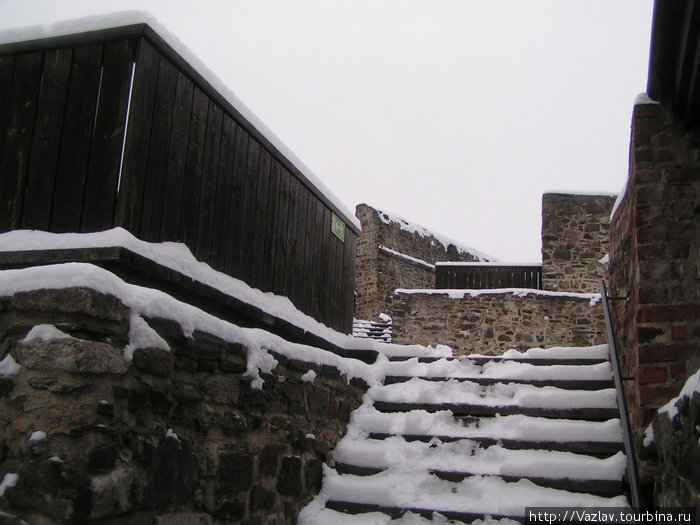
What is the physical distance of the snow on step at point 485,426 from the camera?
3.70 m

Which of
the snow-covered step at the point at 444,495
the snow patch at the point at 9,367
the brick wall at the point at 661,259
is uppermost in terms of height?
the brick wall at the point at 661,259

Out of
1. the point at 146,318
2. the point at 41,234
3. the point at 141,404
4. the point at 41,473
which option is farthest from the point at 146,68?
the point at 41,473

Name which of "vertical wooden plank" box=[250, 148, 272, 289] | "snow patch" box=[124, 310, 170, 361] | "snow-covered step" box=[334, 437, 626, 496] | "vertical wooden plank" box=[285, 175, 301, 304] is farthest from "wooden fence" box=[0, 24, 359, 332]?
"snow-covered step" box=[334, 437, 626, 496]

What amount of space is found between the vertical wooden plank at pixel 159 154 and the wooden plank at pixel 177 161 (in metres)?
0.02

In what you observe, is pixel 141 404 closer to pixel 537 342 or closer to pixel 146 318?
pixel 146 318

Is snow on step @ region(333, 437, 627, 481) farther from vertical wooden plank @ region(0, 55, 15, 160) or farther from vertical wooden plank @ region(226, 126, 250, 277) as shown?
vertical wooden plank @ region(0, 55, 15, 160)

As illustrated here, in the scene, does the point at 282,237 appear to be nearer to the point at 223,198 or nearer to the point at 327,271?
the point at 223,198

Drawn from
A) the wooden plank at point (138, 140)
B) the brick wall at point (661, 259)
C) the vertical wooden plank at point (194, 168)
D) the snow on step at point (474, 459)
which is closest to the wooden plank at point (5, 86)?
the wooden plank at point (138, 140)

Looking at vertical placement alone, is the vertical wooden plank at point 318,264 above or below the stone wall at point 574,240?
below

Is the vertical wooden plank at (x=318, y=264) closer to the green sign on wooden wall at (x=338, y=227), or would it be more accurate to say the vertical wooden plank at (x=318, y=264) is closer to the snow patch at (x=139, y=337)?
the green sign on wooden wall at (x=338, y=227)

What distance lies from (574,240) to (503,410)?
10.0 metres

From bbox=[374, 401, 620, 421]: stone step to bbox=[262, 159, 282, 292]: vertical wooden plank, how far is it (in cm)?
131

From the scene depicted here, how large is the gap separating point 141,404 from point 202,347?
0.45m

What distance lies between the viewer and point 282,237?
171 inches
